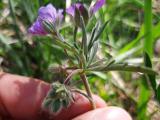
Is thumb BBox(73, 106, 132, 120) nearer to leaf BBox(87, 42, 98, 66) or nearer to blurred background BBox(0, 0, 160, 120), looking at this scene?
leaf BBox(87, 42, 98, 66)

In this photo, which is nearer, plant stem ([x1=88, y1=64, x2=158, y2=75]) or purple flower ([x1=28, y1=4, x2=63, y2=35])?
plant stem ([x1=88, y1=64, x2=158, y2=75])

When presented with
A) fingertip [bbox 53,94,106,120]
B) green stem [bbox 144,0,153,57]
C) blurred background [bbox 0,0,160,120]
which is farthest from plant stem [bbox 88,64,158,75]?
blurred background [bbox 0,0,160,120]

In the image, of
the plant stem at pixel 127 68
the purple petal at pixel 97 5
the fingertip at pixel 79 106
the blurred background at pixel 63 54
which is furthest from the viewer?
the blurred background at pixel 63 54

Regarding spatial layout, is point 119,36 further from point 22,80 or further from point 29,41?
point 22,80

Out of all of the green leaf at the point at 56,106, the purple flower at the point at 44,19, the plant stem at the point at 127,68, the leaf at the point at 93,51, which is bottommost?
the green leaf at the point at 56,106

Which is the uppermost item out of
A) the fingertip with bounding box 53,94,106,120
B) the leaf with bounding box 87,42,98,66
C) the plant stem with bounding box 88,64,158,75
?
the leaf with bounding box 87,42,98,66

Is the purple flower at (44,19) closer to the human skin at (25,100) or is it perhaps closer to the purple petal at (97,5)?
the purple petal at (97,5)

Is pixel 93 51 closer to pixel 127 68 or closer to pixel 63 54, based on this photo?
pixel 127 68

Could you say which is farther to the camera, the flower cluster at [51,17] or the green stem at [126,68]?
the flower cluster at [51,17]

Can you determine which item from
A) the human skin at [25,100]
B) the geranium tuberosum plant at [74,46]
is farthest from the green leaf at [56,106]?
the human skin at [25,100]

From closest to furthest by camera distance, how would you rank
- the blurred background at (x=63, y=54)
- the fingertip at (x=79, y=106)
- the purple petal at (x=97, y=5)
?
the purple petal at (x=97, y=5) < the fingertip at (x=79, y=106) < the blurred background at (x=63, y=54)
